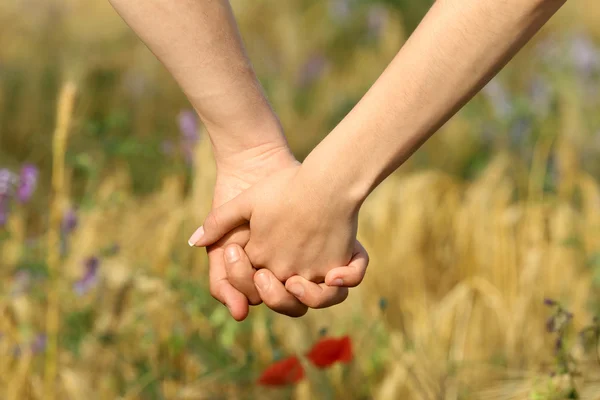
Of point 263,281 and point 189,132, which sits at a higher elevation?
point 263,281

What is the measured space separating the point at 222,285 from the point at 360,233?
1.32m

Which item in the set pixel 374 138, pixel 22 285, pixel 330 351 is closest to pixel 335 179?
pixel 374 138

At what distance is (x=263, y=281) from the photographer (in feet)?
4.14

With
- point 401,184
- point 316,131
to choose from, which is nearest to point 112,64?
point 316,131

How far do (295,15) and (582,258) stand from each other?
229 centimetres

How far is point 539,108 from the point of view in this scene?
117 inches

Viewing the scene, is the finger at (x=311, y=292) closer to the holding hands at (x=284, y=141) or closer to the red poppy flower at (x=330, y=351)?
the holding hands at (x=284, y=141)

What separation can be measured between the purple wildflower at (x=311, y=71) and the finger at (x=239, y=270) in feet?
8.29

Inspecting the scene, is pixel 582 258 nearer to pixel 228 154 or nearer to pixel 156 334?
pixel 156 334

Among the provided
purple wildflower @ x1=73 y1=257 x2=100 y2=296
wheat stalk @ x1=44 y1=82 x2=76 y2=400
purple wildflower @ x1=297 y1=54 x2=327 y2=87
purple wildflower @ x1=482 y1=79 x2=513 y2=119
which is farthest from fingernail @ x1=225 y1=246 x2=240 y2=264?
purple wildflower @ x1=297 y1=54 x2=327 y2=87

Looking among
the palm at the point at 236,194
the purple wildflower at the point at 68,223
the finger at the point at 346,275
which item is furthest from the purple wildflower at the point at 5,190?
the finger at the point at 346,275

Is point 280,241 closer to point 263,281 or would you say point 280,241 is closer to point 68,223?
point 263,281

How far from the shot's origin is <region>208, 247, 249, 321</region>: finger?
129 centimetres

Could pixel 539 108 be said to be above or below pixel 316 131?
above
